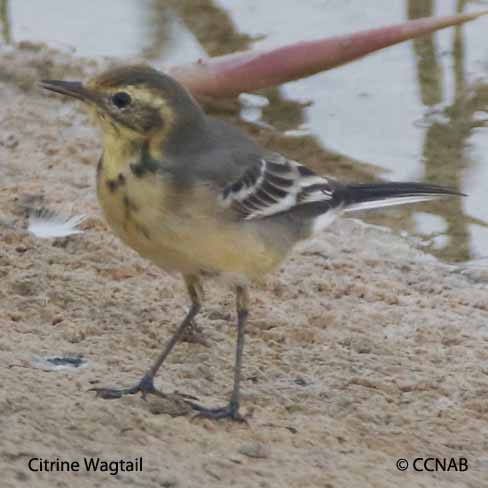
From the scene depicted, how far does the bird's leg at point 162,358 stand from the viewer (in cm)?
568

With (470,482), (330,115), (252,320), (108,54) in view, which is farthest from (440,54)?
(470,482)

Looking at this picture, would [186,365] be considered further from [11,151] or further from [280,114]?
[280,114]

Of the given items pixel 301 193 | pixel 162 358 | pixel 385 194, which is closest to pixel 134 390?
pixel 162 358

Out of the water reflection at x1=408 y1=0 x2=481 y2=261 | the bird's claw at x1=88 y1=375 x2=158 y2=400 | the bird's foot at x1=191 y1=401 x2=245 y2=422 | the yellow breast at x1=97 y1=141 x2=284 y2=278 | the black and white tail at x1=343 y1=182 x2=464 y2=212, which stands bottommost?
the bird's foot at x1=191 y1=401 x2=245 y2=422

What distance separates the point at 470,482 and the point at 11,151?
4140 mm

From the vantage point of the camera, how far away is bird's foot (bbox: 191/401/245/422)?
558cm

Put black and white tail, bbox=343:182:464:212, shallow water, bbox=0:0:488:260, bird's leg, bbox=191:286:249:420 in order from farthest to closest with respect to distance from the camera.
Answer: shallow water, bbox=0:0:488:260
black and white tail, bbox=343:182:464:212
bird's leg, bbox=191:286:249:420

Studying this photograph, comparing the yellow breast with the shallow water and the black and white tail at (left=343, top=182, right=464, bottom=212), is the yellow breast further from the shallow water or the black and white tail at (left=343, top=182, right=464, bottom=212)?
the shallow water

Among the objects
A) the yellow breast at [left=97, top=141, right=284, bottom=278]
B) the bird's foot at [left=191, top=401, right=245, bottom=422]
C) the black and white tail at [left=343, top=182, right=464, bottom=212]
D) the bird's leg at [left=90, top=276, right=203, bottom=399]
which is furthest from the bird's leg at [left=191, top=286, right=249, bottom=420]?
the black and white tail at [left=343, top=182, right=464, bottom=212]

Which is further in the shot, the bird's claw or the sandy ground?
the bird's claw

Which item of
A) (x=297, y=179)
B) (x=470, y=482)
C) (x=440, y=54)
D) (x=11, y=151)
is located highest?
(x=440, y=54)

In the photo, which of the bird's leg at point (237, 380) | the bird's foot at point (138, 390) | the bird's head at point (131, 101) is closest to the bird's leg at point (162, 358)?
the bird's foot at point (138, 390)

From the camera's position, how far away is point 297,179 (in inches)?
252

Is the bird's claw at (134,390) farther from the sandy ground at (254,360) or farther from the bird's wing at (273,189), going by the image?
the bird's wing at (273,189)
